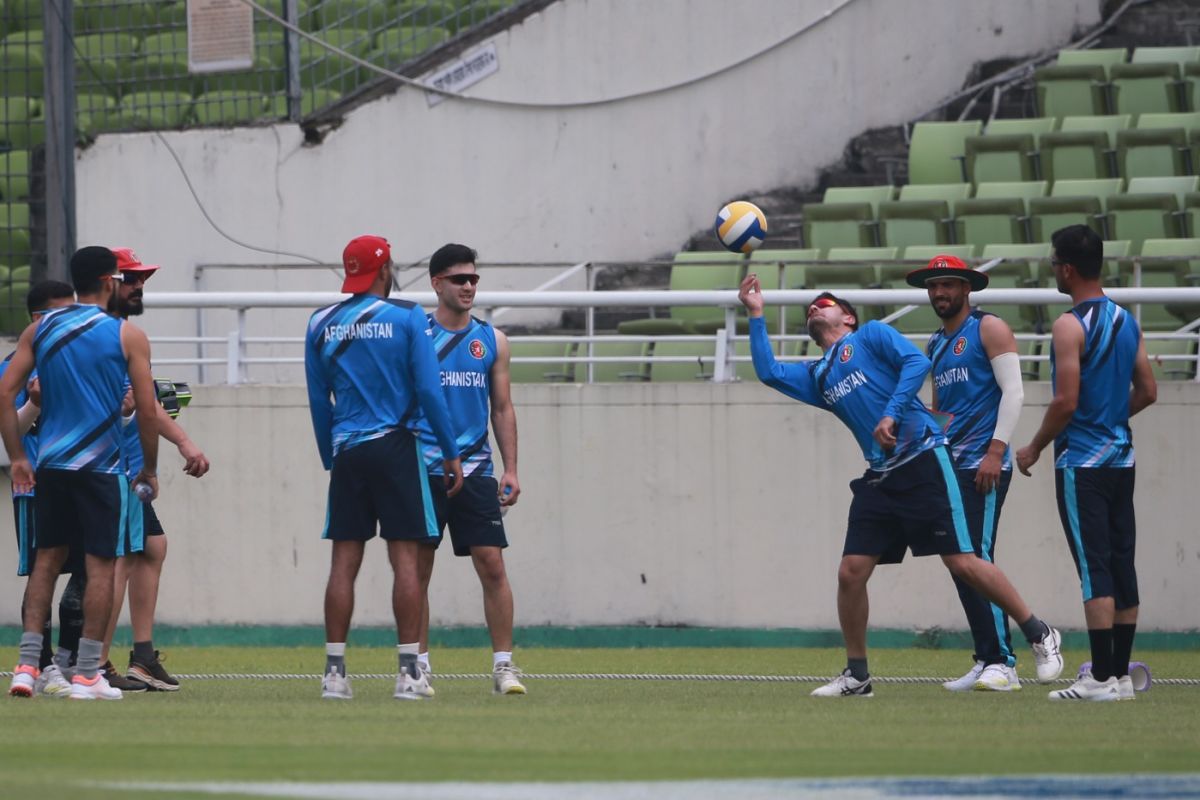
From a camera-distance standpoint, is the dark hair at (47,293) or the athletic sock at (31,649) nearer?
the athletic sock at (31,649)

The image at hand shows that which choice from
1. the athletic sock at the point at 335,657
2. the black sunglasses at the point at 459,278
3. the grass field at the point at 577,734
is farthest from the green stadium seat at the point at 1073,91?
the athletic sock at the point at 335,657

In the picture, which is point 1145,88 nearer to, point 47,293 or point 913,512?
point 913,512

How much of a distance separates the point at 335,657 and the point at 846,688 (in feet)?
8.24

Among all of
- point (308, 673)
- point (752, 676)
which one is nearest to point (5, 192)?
point (308, 673)

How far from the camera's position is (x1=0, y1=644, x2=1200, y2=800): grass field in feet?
22.3

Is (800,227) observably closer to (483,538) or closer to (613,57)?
(613,57)

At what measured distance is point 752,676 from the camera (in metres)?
11.8

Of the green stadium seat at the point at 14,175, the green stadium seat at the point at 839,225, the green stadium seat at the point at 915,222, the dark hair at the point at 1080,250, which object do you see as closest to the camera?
the dark hair at the point at 1080,250

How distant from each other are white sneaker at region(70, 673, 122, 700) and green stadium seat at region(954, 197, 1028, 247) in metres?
9.54

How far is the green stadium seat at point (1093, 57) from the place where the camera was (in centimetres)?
1942

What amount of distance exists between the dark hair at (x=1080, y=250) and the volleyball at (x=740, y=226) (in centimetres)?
222

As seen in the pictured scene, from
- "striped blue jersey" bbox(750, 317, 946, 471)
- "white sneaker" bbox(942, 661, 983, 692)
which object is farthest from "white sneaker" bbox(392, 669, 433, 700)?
"white sneaker" bbox(942, 661, 983, 692)

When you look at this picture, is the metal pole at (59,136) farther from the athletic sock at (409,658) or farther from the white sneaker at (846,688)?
the white sneaker at (846,688)

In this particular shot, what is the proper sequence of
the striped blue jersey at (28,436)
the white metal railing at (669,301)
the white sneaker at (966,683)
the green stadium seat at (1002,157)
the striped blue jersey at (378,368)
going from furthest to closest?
1. the green stadium seat at (1002,157)
2. the white metal railing at (669,301)
3. the striped blue jersey at (28,436)
4. the white sneaker at (966,683)
5. the striped blue jersey at (378,368)
